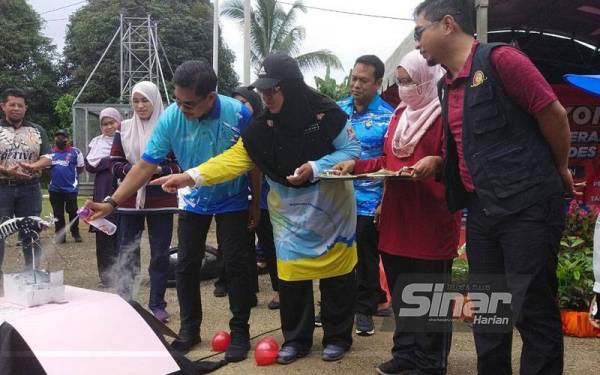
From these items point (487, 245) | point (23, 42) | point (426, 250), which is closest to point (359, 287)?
point (426, 250)

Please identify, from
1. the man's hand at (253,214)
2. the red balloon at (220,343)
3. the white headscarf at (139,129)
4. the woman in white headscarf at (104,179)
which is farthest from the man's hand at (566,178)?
the woman in white headscarf at (104,179)

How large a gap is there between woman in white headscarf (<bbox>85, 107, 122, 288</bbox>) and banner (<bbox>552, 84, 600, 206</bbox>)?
22.9 ft

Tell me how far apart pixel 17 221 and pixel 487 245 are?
2.32 metres

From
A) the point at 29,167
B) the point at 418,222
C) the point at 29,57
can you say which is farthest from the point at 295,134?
the point at 29,57

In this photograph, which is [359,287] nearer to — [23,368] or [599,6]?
[23,368]

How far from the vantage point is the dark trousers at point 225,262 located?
12.3 ft

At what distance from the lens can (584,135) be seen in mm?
9516

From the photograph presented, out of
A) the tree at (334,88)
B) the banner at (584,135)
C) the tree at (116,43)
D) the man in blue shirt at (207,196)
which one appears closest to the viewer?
the man in blue shirt at (207,196)

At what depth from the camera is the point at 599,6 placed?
8758 millimetres

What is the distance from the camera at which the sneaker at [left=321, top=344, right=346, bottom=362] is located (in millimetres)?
3572

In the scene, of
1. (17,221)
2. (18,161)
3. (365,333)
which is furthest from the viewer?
(18,161)

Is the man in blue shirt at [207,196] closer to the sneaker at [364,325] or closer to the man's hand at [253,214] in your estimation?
the man's hand at [253,214]

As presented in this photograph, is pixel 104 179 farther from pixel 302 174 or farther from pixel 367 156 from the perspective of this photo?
pixel 302 174

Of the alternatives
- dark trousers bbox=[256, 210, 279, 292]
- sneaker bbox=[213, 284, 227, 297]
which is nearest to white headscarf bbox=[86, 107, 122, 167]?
sneaker bbox=[213, 284, 227, 297]
